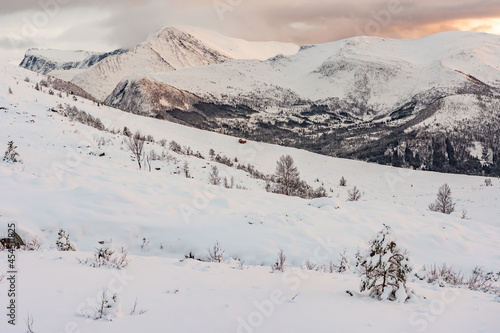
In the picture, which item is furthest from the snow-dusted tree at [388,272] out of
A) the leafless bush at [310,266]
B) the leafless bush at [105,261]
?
the leafless bush at [105,261]

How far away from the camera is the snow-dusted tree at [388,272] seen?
19.6 ft

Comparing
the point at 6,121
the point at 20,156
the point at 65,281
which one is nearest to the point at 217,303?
the point at 65,281

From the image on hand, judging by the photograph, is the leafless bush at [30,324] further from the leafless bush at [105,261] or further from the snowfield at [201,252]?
the leafless bush at [105,261]

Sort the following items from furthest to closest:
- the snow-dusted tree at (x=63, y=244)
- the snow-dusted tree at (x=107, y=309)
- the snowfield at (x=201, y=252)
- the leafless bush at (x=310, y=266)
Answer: the leafless bush at (x=310, y=266) < the snow-dusted tree at (x=63, y=244) < the snowfield at (x=201, y=252) < the snow-dusted tree at (x=107, y=309)

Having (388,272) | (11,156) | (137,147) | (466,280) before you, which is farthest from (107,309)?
(137,147)

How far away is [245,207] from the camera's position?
14938 millimetres

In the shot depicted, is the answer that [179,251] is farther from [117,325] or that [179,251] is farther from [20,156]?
[20,156]

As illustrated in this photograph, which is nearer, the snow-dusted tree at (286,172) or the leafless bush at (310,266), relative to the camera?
the leafless bush at (310,266)

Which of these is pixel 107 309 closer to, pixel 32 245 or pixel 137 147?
pixel 32 245

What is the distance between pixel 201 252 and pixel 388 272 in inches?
233

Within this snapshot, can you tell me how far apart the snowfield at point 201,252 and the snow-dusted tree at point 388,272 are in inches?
11.3

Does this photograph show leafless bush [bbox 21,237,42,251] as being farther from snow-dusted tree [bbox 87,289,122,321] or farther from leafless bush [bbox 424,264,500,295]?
leafless bush [bbox 424,264,500,295]

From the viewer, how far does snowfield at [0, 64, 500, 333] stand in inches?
173

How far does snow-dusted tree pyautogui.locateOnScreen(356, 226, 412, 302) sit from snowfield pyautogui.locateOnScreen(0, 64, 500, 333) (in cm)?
29
